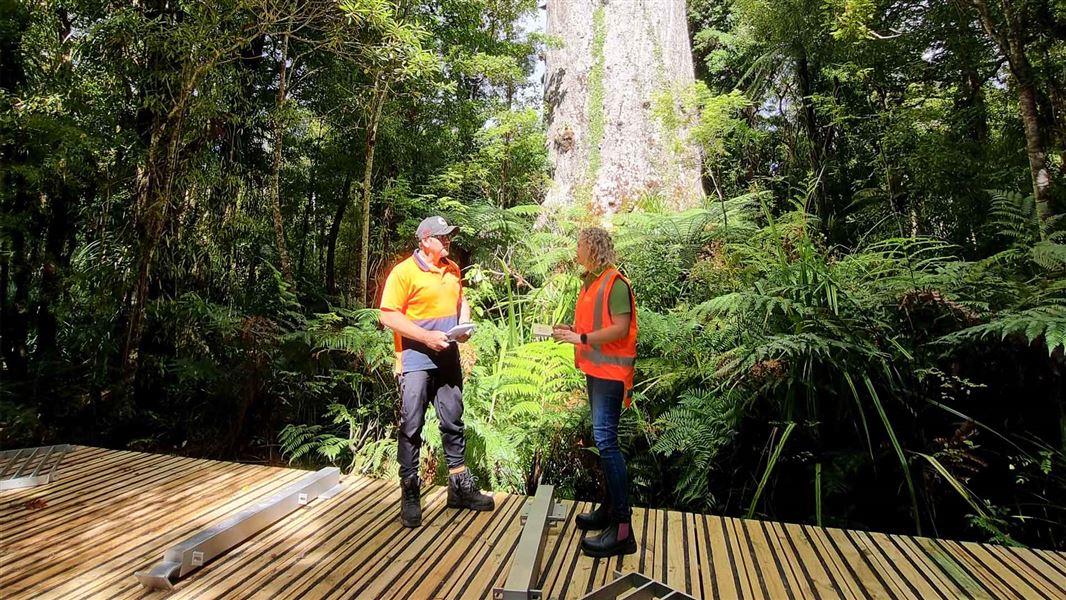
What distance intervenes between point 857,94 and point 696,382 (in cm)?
758

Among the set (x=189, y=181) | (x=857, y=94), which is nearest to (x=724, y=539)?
(x=189, y=181)

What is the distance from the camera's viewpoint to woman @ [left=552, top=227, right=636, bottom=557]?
94.1 inches

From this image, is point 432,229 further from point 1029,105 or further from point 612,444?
point 1029,105

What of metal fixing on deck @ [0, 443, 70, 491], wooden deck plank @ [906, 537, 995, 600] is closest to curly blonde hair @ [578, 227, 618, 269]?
wooden deck plank @ [906, 537, 995, 600]

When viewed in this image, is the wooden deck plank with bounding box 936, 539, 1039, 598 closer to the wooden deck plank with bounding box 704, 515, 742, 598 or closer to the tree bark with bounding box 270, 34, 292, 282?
the wooden deck plank with bounding box 704, 515, 742, 598

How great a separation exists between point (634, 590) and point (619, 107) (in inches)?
233

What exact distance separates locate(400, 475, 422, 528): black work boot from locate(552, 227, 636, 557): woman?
83 cm

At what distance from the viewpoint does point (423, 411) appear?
2.85 m

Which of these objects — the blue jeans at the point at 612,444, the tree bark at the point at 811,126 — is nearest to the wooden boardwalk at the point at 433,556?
the blue jeans at the point at 612,444

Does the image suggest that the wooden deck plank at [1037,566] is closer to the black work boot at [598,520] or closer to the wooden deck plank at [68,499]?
the black work boot at [598,520]

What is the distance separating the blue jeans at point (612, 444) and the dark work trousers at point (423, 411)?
0.86 metres

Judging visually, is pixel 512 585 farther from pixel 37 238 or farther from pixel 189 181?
pixel 37 238

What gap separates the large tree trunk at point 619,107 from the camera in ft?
21.8

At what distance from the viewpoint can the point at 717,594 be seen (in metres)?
2.13
